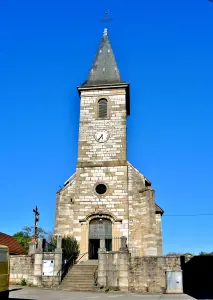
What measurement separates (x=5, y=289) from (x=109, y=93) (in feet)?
56.5

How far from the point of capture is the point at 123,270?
57.2 feet

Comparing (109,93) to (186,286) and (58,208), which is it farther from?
(186,286)

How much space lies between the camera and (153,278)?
1716 centimetres

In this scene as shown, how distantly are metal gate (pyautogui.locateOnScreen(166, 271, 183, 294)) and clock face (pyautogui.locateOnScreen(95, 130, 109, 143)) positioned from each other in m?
10.5

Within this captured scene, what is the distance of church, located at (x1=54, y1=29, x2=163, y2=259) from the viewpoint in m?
21.4

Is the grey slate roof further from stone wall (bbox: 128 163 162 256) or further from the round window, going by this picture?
the round window

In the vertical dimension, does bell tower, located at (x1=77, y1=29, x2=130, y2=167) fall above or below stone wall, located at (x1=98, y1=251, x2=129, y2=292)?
above

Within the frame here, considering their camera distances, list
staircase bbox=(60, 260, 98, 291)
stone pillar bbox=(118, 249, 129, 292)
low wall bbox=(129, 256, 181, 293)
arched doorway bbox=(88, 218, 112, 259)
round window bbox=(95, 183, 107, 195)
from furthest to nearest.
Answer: round window bbox=(95, 183, 107, 195) → arched doorway bbox=(88, 218, 112, 259) → stone pillar bbox=(118, 249, 129, 292) → low wall bbox=(129, 256, 181, 293) → staircase bbox=(60, 260, 98, 291)

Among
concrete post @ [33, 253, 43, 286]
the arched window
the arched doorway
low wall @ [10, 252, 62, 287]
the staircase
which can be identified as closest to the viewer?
the staircase

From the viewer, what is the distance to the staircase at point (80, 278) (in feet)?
55.4

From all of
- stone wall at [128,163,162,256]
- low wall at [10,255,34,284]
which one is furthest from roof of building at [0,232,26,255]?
stone wall at [128,163,162,256]

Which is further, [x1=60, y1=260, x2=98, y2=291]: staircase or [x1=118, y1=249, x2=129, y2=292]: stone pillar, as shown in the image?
[x1=118, y1=249, x2=129, y2=292]: stone pillar

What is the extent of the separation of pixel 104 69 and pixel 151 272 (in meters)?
16.2

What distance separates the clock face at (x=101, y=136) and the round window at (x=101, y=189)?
3.24 m
